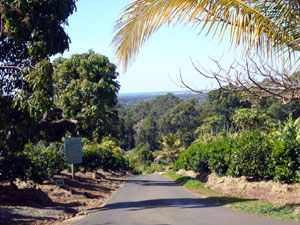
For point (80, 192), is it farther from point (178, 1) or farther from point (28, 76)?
point (178, 1)

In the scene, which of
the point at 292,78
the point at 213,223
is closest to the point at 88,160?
the point at 213,223

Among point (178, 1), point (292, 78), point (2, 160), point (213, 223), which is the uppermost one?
point (178, 1)

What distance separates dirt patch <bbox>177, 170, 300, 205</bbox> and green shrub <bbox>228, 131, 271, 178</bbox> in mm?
415

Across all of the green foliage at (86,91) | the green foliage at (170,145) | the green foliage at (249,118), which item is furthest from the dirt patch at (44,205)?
A: the green foliage at (170,145)

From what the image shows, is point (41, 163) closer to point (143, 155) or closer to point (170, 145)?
point (170, 145)

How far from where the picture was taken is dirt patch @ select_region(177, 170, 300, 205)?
38.6 ft

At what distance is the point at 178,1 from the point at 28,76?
5437mm

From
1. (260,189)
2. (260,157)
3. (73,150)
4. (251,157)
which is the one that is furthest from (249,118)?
(73,150)

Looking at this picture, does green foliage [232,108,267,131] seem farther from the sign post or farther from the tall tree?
the tall tree

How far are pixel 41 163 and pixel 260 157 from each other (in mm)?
A: 9058

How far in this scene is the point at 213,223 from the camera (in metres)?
8.55

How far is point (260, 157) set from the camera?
1478 cm

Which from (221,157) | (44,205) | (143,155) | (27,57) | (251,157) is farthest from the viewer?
(143,155)

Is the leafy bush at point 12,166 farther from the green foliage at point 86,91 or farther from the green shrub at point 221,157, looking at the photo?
the green shrub at point 221,157
